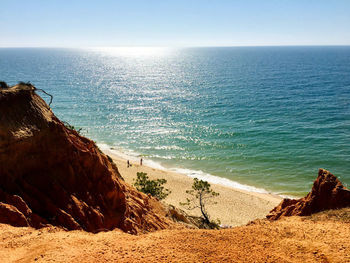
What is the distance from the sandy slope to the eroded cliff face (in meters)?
1.15

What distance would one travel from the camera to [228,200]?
3569 cm

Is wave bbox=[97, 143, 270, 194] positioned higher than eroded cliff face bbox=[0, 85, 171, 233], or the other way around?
eroded cliff face bbox=[0, 85, 171, 233]

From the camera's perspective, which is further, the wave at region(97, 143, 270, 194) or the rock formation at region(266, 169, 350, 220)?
the wave at region(97, 143, 270, 194)

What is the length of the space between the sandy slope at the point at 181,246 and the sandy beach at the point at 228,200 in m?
17.5

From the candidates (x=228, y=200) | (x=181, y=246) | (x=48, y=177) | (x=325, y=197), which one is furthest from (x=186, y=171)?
(x=181, y=246)

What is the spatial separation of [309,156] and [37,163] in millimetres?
46236

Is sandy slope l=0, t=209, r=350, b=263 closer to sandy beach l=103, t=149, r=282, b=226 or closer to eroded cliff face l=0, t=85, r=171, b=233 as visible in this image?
eroded cliff face l=0, t=85, r=171, b=233

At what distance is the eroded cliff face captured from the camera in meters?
12.1

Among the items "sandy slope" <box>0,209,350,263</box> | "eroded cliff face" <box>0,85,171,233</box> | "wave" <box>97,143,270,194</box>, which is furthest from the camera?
"wave" <box>97,143,270,194</box>

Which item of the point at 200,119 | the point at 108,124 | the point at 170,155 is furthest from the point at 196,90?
the point at 170,155

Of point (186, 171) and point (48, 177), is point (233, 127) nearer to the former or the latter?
point (186, 171)

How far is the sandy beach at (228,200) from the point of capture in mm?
32062

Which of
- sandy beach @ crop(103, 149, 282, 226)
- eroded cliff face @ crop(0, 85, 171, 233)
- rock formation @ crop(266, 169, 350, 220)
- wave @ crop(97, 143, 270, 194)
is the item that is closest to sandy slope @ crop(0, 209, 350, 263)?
eroded cliff face @ crop(0, 85, 171, 233)

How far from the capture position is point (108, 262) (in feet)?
31.7
